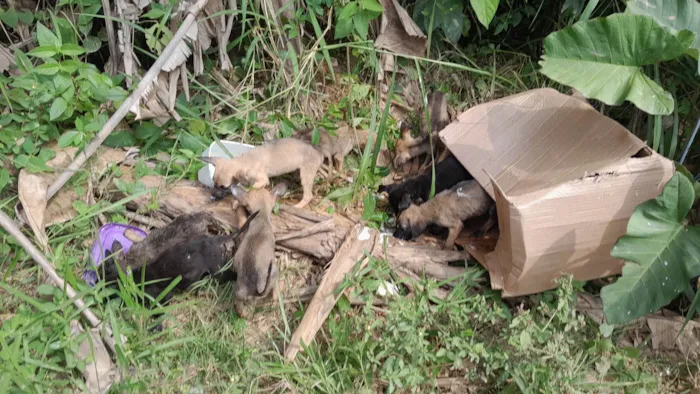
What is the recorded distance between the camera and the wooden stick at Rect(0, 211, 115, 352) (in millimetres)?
3068

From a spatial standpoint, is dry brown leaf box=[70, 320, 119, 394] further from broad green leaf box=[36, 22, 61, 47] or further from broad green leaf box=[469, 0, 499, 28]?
broad green leaf box=[469, 0, 499, 28]

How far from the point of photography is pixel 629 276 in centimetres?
277

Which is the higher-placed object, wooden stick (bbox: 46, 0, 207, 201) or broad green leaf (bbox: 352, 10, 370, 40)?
broad green leaf (bbox: 352, 10, 370, 40)

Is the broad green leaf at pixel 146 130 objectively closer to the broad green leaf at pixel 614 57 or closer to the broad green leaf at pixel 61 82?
the broad green leaf at pixel 61 82

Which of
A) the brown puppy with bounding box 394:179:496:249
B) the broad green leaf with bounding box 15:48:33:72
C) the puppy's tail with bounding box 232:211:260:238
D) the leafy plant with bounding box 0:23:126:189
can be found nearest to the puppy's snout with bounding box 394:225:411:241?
the brown puppy with bounding box 394:179:496:249

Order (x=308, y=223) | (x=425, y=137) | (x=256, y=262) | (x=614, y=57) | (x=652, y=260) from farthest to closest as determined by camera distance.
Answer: (x=425, y=137)
(x=308, y=223)
(x=256, y=262)
(x=614, y=57)
(x=652, y=260)

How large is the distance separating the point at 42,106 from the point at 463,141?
108 inches

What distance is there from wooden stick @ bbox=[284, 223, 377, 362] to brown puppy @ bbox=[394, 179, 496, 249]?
26 centimetres

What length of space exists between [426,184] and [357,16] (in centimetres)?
125

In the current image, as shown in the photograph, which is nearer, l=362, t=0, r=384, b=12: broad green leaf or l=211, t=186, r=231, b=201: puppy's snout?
l=211, t=186, r=231, b=201: puppy's snout

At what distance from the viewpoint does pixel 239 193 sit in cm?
363

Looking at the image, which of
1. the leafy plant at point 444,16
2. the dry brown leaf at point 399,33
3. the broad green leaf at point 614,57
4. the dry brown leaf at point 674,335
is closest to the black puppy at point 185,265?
the dry brown leaf at point 399,33

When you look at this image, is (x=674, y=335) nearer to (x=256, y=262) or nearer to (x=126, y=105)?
(x=256, y=262)

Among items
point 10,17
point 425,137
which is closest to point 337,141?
point 425,137
